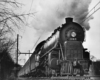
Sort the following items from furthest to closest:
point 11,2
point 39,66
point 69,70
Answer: point 39,66 < point 69,70 < point 11,2

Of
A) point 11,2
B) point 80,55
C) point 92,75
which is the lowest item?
point 92,75

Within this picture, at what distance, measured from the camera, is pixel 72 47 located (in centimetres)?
2469

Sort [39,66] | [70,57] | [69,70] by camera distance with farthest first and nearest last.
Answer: [39,66], [70,57], [69,70]

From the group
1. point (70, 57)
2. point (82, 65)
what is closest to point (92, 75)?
point (82, 65)

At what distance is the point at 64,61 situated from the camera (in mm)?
23219

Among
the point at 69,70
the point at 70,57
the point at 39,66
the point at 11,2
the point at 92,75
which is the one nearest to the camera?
the point at 11,2

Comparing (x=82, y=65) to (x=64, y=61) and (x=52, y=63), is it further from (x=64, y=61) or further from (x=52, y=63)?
(x=52, y=63)

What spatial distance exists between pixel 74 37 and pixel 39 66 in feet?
28.0

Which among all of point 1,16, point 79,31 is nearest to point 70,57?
point 79,31

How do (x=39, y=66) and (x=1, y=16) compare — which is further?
(x=39, y=66)

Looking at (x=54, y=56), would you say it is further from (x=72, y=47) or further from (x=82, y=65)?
(x=82, y=65)

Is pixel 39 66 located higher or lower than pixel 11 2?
lower

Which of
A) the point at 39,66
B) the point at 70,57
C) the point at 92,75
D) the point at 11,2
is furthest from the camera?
the point at 39,66

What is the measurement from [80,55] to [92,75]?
7.79 meters
